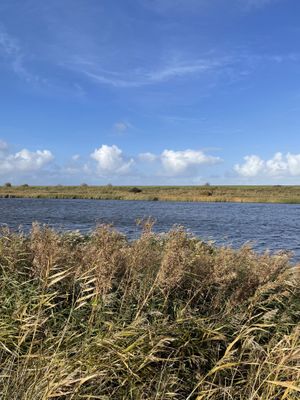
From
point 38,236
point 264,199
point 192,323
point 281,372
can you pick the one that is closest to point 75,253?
point 38,236

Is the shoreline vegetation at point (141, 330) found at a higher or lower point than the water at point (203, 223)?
higher

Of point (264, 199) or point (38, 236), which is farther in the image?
point (264, 199)

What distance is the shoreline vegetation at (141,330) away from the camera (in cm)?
389

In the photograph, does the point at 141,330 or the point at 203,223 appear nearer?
the point at 141,330

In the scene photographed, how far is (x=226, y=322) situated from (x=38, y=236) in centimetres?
285

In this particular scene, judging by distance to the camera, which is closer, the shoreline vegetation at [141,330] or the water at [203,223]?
the shoreline vegetation at [141,330]

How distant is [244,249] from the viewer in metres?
6.86

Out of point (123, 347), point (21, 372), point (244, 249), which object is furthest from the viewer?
point (244, 249)

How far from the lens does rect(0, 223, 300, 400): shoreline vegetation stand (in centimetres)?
389

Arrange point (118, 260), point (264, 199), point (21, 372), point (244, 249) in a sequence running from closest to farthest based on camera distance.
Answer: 1. point (21, 372)
2. point (118, 260)
3. point (244, 249)
4. point (264, 199)

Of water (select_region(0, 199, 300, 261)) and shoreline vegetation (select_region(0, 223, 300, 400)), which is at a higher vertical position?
shoreline vegetation (select_region(0, 223, 300, 400))

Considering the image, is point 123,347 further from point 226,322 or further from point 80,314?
point 226,322

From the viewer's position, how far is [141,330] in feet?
14.2

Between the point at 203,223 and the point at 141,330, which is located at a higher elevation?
the point at 141,330
